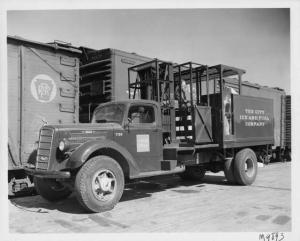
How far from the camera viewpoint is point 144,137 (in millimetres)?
6496

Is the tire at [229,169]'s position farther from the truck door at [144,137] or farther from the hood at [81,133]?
the hood at [81,133]

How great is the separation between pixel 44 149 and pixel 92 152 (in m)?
0.89

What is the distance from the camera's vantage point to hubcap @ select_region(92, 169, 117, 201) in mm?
5460

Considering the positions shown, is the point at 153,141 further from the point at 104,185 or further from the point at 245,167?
the point at 245,167

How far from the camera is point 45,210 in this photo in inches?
229

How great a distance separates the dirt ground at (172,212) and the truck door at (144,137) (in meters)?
0.77

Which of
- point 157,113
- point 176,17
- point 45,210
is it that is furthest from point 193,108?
point 45,210

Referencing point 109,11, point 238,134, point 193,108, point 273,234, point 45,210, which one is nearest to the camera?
point 273,234

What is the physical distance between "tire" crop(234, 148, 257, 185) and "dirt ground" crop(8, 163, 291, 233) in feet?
0.84

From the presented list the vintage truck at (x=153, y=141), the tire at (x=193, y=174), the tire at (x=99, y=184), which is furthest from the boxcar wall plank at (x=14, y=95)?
the tire at (x=193, y=174)

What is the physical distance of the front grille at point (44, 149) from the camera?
561 cm

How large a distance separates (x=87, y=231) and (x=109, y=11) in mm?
3356

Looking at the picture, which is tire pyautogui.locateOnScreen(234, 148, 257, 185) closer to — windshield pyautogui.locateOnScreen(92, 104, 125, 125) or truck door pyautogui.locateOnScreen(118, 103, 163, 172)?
truck door pyautogui.locateOnScreen(118, 103, 163, 172)

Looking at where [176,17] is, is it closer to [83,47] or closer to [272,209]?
[272,209]
